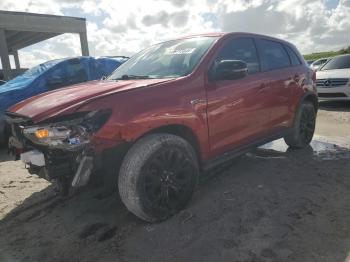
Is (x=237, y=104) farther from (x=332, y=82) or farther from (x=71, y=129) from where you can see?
(x=332, y=82)

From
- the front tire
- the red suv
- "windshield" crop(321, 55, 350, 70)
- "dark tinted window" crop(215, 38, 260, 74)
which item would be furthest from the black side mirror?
"windshield" crop(321, 55, 350, 70)

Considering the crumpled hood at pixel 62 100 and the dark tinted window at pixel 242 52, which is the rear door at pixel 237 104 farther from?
the crumpled hood at pixel 62 100

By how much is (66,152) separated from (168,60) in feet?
5.42

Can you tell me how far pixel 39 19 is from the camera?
17.8 meters

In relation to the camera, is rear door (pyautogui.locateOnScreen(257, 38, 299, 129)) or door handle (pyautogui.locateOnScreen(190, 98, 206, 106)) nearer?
door handle (pyautogui.locateOnScreen(190, 98, 206, 106))

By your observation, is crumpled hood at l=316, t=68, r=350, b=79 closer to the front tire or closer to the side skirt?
the side skirt

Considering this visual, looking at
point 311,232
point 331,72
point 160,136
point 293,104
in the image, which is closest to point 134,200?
point 160,136

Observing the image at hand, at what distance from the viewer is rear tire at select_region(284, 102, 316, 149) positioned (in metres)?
5.62

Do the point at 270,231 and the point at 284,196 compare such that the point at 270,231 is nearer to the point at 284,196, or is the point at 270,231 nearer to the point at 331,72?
the point at 284,196

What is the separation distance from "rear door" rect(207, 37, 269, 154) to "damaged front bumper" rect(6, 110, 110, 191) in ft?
4.32

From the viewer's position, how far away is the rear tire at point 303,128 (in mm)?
5621

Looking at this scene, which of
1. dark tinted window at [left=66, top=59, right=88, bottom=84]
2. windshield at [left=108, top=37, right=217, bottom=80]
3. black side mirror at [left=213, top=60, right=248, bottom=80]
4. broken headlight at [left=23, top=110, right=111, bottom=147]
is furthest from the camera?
dark tinted window at [left=66, top=59, right=88, bottom=84]

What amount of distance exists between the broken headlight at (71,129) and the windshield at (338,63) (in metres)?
10.4

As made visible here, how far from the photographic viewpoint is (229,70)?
3.82m
